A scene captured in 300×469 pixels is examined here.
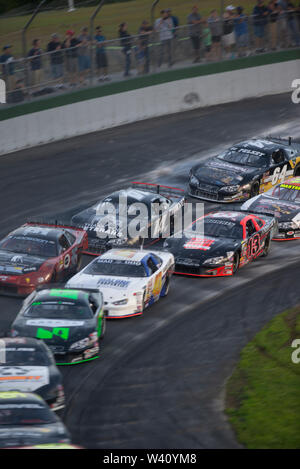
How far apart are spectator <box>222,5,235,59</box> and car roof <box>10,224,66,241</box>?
17.8m

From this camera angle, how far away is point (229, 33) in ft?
122

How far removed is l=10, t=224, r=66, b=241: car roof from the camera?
21.3 meters

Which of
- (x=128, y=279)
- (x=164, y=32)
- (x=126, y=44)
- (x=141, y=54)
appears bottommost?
(x=128, y=279)

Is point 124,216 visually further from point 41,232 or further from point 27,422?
point 27,422

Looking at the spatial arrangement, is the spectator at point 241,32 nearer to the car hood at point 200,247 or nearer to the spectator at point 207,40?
the spectator at point 207,40

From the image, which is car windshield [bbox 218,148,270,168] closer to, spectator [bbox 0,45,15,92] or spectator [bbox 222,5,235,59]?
spectator [bbox 0,45,15,92]

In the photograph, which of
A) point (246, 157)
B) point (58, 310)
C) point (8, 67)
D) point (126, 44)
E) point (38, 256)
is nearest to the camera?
point (58, 310)

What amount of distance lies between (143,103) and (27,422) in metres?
23.1

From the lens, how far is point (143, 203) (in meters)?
24.2

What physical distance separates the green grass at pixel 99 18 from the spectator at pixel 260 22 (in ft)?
1.27

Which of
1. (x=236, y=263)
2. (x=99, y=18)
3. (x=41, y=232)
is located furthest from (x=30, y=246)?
(x=99, y=18)

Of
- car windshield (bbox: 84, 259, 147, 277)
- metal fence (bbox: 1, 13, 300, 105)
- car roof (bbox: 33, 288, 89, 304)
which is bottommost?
car windshield (bbox: 84, 259, 147, 277)

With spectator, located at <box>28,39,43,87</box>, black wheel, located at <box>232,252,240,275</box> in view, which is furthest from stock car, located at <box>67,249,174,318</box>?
spectator, located at <box>28,39,43,87</box>
